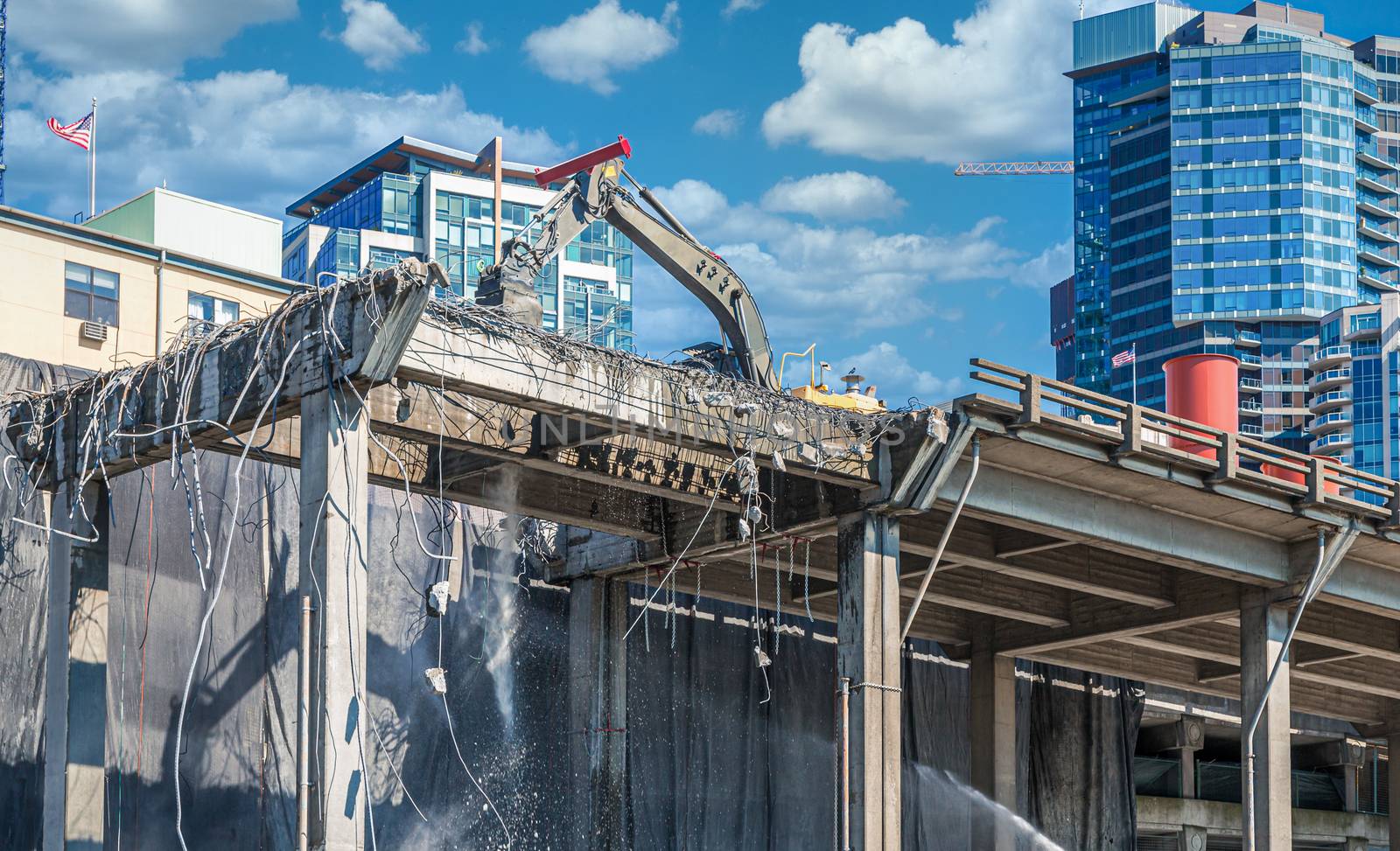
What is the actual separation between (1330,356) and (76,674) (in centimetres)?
15534

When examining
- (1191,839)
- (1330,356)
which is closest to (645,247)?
(1191,839)

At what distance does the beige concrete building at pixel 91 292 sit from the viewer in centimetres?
3588

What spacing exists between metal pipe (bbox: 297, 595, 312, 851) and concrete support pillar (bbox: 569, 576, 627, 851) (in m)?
13.5

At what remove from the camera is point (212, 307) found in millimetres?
39375

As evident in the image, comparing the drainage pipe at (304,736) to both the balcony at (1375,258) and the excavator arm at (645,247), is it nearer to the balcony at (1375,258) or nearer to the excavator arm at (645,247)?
the excavator arm at (645,247)

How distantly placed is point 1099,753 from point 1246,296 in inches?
5301

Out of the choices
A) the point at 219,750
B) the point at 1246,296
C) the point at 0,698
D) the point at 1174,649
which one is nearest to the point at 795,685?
the point at 1174,649

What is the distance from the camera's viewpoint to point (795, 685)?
3916 centimetres

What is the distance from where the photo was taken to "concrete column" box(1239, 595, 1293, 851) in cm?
3572

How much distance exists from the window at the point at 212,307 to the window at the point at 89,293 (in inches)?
71.3

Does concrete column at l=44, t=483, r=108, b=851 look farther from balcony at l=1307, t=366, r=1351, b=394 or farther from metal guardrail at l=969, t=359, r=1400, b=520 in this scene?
balcony at l=1307, t=366, r=1351, b=394

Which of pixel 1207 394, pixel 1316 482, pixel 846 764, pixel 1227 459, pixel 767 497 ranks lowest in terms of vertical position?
pixel 846 764

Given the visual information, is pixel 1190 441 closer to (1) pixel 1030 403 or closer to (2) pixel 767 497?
(1) pixel 1030 403

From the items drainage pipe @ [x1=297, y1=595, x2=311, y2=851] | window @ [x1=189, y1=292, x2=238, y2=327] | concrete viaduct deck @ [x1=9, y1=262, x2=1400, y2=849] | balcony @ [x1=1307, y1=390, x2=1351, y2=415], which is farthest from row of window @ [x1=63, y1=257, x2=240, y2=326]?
balcony @ [x1=1307, y1=390, x2=1351, y2=415]
